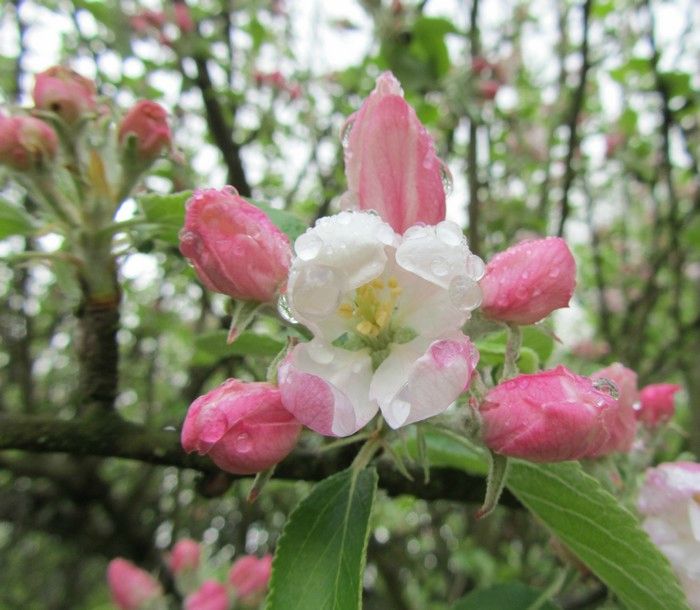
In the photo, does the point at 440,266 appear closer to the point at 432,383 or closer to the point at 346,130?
the point at 432,383

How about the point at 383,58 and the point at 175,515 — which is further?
the point at 175,515

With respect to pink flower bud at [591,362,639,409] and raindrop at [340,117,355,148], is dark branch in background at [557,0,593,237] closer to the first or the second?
pink flower bud at [591,362,639,409]

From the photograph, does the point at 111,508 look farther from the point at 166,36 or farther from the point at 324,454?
the point at 324,454

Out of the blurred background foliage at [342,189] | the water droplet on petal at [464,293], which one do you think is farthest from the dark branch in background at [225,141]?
the water droplet on petal at [464,293]

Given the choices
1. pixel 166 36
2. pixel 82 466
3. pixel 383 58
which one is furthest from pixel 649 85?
pixel 82 466

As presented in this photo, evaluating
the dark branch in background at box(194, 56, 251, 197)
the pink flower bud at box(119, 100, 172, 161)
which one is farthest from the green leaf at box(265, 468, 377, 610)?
the dark branch in background at box(194, 56, 251, 197)

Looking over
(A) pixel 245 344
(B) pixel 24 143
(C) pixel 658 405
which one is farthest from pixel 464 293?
(B) pixel 24 143
